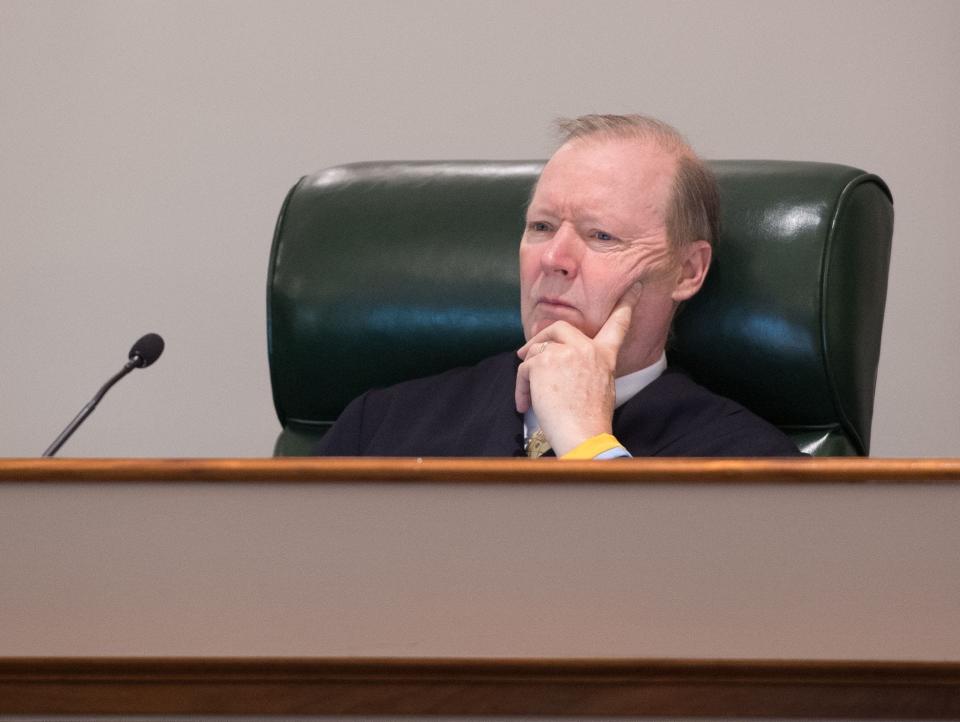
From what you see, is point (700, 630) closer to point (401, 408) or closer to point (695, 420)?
point (695, 420)

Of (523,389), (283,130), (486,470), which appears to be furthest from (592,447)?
(283,130)

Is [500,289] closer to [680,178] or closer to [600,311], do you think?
[600,311]

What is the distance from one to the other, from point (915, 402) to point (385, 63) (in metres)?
1.16

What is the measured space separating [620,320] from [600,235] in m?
0.11

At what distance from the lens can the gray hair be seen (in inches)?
64.7

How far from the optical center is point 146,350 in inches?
65.4

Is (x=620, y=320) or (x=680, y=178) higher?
(x=680, y=178)

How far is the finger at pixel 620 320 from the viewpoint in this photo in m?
1.59

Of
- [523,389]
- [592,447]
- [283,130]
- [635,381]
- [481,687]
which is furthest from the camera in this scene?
[283,130]

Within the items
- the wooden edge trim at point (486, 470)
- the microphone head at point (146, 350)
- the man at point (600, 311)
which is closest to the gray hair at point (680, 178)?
the man at point (600, 311)

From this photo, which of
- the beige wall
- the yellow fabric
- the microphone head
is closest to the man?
the yellow fabric

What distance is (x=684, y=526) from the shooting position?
0.53 metres

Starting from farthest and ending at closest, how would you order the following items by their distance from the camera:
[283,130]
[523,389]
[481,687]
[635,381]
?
1. [283,130]
2. [635,381]
3. [523,389]
4. [481,687]

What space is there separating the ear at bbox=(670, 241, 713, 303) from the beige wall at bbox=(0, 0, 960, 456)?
0.76 meters
